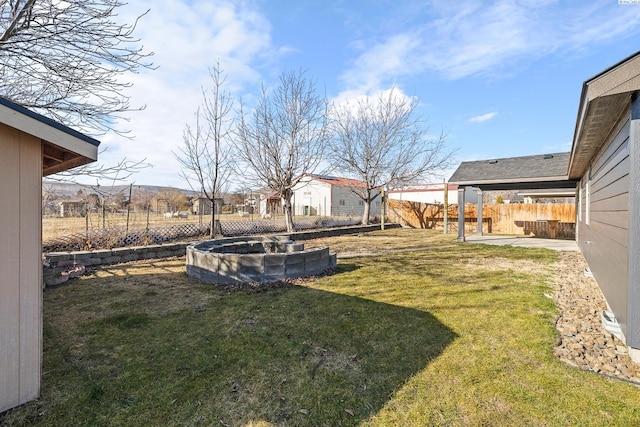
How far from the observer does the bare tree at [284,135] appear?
13641 millimetres

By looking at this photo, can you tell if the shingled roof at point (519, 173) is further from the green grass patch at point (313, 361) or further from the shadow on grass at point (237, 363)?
the shadow on grass at point (237, 363)

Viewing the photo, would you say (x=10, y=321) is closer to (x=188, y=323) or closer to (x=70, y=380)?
(x=70, y=380)

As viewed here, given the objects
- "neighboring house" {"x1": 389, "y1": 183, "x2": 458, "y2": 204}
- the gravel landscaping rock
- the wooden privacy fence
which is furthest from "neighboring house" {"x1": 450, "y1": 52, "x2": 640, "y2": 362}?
"neighboring house" {"x1": 389, "y1": 183, "x2": 458, "y2": 204}

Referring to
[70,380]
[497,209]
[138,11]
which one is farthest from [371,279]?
[497,209]

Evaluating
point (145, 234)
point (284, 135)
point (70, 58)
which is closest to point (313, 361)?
point (70, 58)

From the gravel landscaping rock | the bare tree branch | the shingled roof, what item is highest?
the shingled roof

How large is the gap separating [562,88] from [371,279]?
31.8 ft

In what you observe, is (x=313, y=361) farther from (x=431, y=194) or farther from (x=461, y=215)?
(x=431, y=194)

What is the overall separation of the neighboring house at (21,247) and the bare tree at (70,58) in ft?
11.8

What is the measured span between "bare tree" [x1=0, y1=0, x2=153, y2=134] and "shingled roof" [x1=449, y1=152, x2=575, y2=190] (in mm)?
12819

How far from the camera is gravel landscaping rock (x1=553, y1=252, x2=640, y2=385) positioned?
2.89 metres

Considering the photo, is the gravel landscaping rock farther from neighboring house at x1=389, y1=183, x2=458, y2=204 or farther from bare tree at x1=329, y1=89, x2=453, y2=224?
neighboring house at x1=389, y1=183, x2=458, y2=204

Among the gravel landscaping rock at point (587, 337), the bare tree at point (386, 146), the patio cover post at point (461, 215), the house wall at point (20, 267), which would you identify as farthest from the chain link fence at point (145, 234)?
the gravel landscaping rock at point (587, 337)

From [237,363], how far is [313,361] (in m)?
0.76
